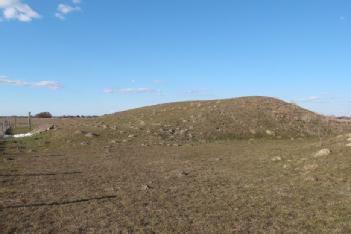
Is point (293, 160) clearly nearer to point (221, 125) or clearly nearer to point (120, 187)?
point (120, 187)

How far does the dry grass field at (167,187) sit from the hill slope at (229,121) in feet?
10.2

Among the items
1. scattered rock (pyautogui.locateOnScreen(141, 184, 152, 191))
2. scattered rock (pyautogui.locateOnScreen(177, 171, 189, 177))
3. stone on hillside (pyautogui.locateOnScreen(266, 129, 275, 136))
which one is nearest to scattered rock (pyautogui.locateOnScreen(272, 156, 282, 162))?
scattered rock (pyautogui.locateOnScreen(177, 171, 189, 177))

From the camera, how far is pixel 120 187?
18234 mm

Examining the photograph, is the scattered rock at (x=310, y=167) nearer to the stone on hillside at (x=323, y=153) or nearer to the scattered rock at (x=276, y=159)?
the stone on hillside at (x=323, y=153)

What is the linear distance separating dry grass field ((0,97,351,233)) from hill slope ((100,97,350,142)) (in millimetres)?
3095

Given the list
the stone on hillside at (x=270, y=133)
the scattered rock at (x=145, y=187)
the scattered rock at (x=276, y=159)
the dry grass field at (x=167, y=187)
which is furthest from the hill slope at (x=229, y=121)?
the scattered rock at (x=145, y=187)

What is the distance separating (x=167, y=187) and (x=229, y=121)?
3015cm

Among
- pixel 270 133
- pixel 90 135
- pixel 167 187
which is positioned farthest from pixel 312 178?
pixel 90 135

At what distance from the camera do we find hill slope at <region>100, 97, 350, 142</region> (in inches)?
1704

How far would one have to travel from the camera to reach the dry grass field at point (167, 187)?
12500mm

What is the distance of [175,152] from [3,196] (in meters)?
17.0

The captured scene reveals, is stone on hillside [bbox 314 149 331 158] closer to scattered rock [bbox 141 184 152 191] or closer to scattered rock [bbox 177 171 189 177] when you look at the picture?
scattered rock [bbox 177 171 189 177]

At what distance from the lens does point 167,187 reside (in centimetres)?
1808

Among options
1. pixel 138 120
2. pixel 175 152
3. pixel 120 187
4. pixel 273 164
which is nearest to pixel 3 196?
pixel 120 187
